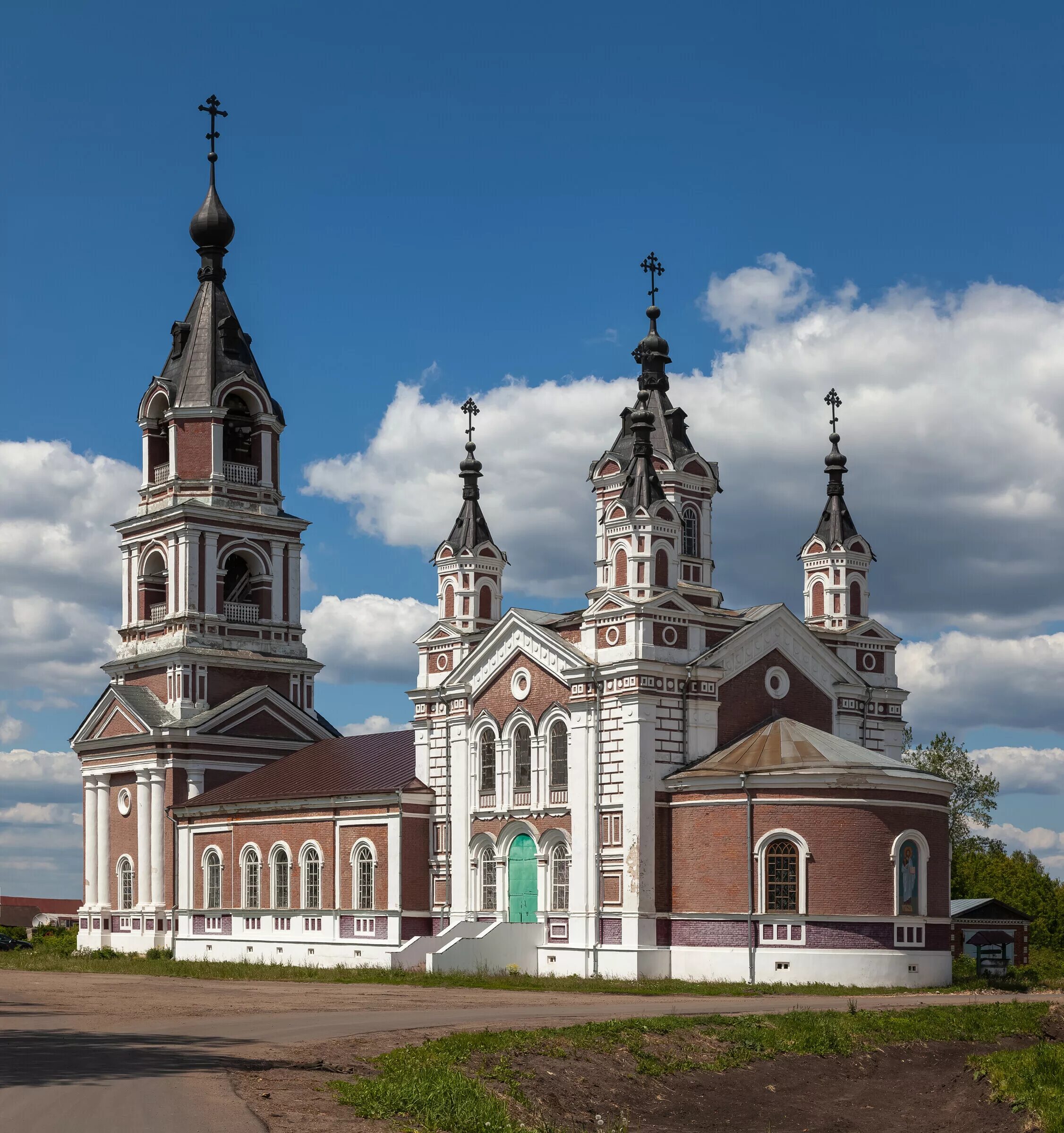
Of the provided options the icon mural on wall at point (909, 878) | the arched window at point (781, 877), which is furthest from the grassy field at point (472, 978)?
the icon mural on wall at point (909, 878)

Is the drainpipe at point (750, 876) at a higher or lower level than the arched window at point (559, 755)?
lower

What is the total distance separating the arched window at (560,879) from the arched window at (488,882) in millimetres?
2340

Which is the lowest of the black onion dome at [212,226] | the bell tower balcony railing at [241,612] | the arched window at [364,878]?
the arched window at [364,878]

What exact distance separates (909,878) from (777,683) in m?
6.98

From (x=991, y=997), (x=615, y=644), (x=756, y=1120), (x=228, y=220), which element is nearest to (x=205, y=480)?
(x=228, y=220)

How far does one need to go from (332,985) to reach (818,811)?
11774 mm

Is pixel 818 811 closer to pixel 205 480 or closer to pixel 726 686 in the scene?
pixel 726 686

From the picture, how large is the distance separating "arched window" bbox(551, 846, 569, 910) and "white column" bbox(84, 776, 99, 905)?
22.7 m

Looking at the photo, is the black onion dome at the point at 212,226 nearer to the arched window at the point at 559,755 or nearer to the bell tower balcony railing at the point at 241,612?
the bell tower balcony railing at the point at 241,612

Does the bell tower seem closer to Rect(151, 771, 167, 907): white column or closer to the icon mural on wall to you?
the icon mural on wall

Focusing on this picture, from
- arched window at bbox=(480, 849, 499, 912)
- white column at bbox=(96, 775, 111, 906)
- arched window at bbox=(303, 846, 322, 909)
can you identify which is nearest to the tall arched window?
arched window at bbox=(480, 849, 499, 912)

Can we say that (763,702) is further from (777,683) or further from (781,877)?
(781,877)

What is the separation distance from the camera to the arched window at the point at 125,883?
57625 mm

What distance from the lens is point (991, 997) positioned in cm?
3481
